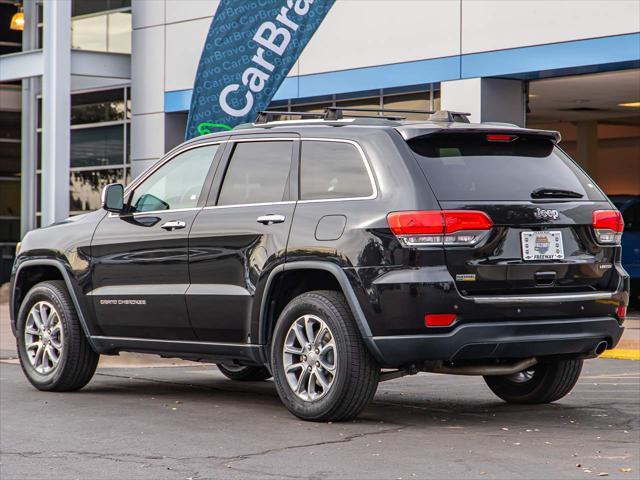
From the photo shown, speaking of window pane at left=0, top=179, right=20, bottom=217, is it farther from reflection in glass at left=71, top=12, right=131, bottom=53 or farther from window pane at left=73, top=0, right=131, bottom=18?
window pane at left=73, top=0, right=131, bottom=18

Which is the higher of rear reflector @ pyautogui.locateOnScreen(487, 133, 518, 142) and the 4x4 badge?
rear reflector @ pyautogui.locateOnScreen(487, 133, 518, 142)

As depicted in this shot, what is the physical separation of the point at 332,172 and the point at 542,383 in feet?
7.05

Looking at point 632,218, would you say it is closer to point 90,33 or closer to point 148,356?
point 90,33

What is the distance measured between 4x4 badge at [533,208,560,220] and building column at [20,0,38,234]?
19358 millimetres

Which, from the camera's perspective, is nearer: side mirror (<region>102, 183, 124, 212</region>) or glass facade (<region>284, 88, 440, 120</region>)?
side mirror (<region>102, 183, 124, 212</region>)

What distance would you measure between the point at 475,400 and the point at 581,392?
1029 mm

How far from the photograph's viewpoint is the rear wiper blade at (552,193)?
26.9 feet

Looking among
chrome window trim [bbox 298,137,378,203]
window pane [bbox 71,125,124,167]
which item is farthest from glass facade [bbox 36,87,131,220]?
chrome window trim [bbox 298,137,378,203]

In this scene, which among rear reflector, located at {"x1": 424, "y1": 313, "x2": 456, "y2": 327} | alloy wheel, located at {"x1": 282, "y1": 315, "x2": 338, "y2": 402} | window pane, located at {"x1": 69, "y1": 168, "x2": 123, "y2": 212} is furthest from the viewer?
window pane, located at {"x1": 69, "y1": 168, "x2": 123, "y2": 212}

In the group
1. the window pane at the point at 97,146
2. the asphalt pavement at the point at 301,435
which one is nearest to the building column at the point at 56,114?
the window pane at the point at 97,146

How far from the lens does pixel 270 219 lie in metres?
8.52

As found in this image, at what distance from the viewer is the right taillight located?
834cm

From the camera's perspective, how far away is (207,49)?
47.5 ft

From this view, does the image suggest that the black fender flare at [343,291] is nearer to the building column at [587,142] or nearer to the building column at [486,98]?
the building column at [486,98]
